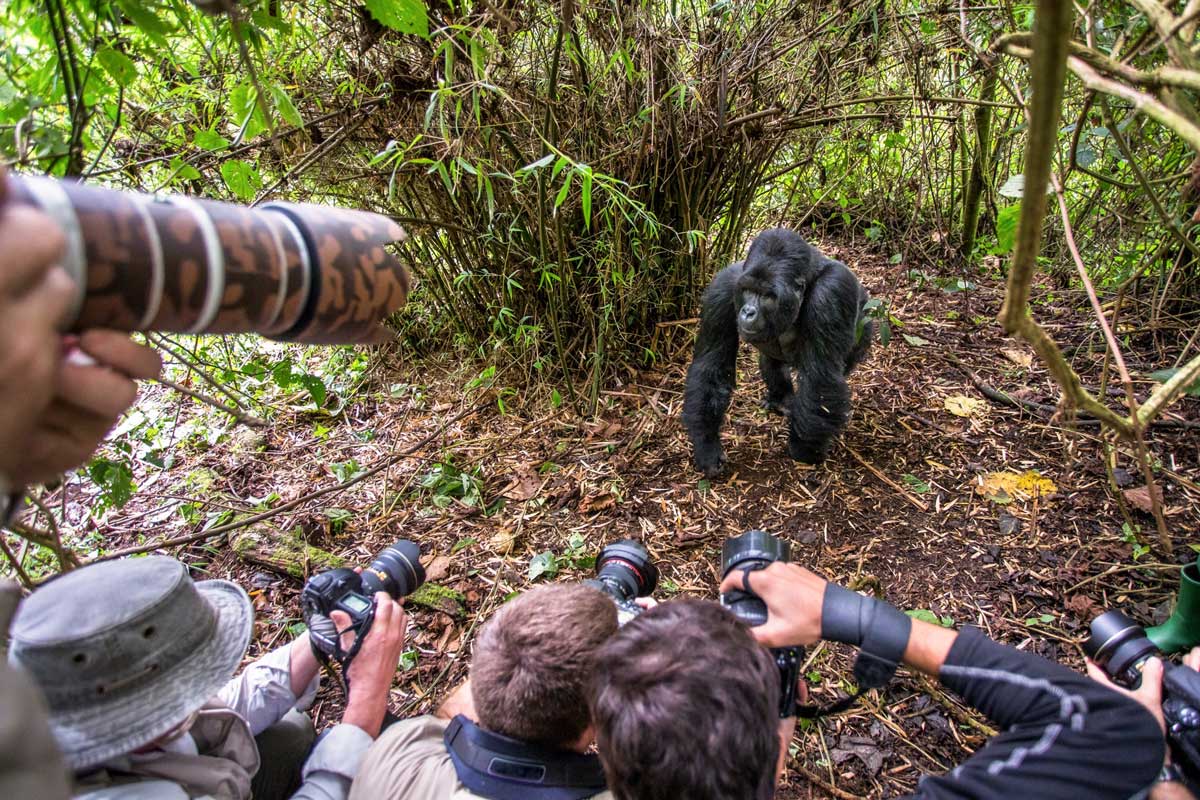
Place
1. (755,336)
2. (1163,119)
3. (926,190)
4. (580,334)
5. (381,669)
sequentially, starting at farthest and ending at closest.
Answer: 1. (926,190)
2. (580,334)
3. (755,336)
4. (381,669)
5. (1163,119)

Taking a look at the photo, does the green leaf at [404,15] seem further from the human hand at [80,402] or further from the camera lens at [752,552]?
the camera lens at [752,552]

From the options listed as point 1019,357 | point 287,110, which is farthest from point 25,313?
point 1019,357

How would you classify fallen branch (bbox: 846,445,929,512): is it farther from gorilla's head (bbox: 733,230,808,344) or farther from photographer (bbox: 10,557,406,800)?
photographer (bbox: 10,557,406,800)

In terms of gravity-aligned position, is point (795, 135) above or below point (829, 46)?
below

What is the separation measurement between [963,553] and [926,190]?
324 centimetres

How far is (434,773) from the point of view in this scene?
1264 mm

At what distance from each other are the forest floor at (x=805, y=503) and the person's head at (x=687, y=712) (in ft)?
3.31

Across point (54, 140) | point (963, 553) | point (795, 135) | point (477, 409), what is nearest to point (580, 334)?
point (477, 409)

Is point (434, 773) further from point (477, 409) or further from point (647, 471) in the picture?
point (477, 409)

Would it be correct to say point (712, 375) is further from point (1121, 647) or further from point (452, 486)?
point (1121, 647)

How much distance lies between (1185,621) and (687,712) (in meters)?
1.57

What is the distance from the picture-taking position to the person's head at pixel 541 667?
123 centimetres

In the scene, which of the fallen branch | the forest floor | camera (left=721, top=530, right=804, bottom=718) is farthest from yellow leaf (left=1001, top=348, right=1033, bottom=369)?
camera (left=721, top=530, right=804, bottom=718)

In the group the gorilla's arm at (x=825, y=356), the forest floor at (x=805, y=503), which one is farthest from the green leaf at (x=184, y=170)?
the gorilla's arm at (x=825, y=356)
